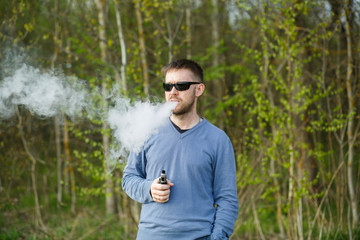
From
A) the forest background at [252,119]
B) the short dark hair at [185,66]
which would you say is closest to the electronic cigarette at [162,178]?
Answer: the short dark hair at [185,66]

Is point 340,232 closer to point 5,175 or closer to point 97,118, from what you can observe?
point 97,118

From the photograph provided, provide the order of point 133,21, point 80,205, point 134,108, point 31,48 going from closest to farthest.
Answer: point 134,108 < point 31,48 < point 133,21 < point 80,205

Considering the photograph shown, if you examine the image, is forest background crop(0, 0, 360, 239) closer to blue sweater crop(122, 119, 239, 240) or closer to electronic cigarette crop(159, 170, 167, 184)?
blue sweater crop(122, 119, 239, 240)

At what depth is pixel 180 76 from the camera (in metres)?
2.19

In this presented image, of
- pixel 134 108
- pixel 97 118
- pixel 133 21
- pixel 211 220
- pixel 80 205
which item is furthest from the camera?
pixel 80 205

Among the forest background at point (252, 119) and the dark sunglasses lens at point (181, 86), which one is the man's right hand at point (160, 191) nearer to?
the dark sunglasses lens at point (181, 86)

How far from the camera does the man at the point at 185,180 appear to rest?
197 cm

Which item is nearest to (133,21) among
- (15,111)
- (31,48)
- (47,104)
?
(31,48)

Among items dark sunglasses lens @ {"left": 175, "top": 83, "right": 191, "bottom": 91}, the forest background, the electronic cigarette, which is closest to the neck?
dark sunglasses lens @ {"left": 175, "top": 83, "right": 191, "bottom": 91}

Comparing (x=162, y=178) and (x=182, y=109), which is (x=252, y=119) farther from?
(x=162, y=178)

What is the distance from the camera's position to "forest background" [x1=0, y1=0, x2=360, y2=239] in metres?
4.65

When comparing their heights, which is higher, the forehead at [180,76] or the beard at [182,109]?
the forehead at [180,76]

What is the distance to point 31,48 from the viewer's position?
6883 mm

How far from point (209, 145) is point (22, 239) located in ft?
16.4
